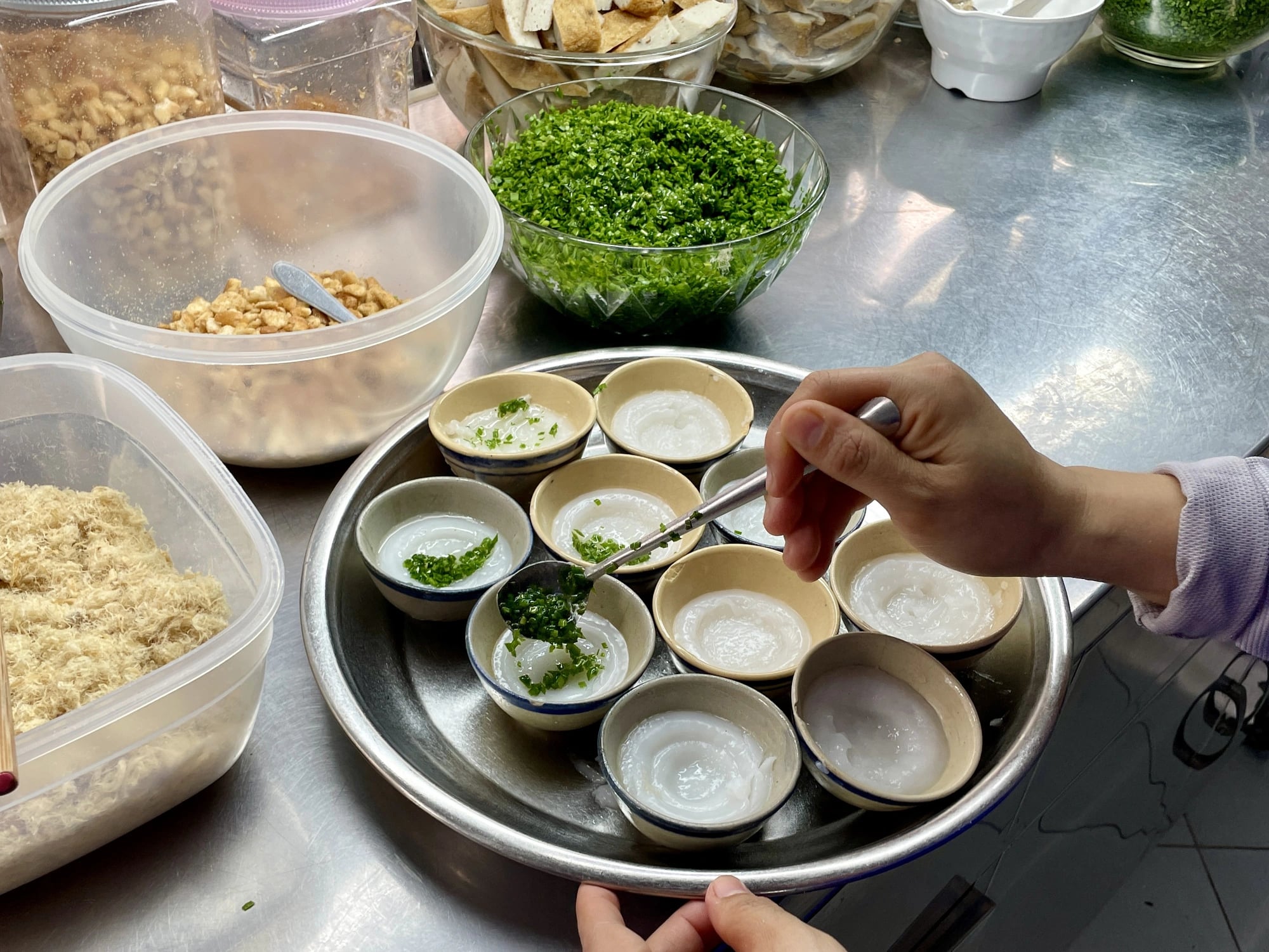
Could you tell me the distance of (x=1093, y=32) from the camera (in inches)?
77.9

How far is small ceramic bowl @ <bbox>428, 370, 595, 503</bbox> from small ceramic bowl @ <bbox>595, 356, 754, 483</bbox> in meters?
0.03

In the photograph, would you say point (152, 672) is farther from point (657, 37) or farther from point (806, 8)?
point (806, 8)

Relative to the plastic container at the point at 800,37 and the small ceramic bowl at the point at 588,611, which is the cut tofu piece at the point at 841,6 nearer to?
the plastic container at the point at 800,37

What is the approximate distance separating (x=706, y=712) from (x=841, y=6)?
1178mm

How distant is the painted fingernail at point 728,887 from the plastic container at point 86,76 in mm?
936

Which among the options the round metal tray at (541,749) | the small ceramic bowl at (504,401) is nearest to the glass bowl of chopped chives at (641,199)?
the small ceramic bowl at (504,401)

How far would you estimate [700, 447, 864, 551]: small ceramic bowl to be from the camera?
98cm

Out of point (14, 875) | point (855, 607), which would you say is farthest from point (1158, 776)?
point (14, 875)

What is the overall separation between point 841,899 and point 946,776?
5.0 inches

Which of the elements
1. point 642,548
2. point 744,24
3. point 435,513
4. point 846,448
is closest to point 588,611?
point 642,548

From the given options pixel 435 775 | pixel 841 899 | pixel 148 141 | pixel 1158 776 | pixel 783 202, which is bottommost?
pixel 1158 776

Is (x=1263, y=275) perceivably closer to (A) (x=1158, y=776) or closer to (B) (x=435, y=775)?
(A) (x=1158, y=776)

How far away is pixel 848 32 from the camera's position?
63.4 inches

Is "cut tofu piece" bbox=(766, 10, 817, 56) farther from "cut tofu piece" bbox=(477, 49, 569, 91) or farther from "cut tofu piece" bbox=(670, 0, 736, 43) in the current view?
"cut tofu piece" bbox=(477, 49, 569, 91)
